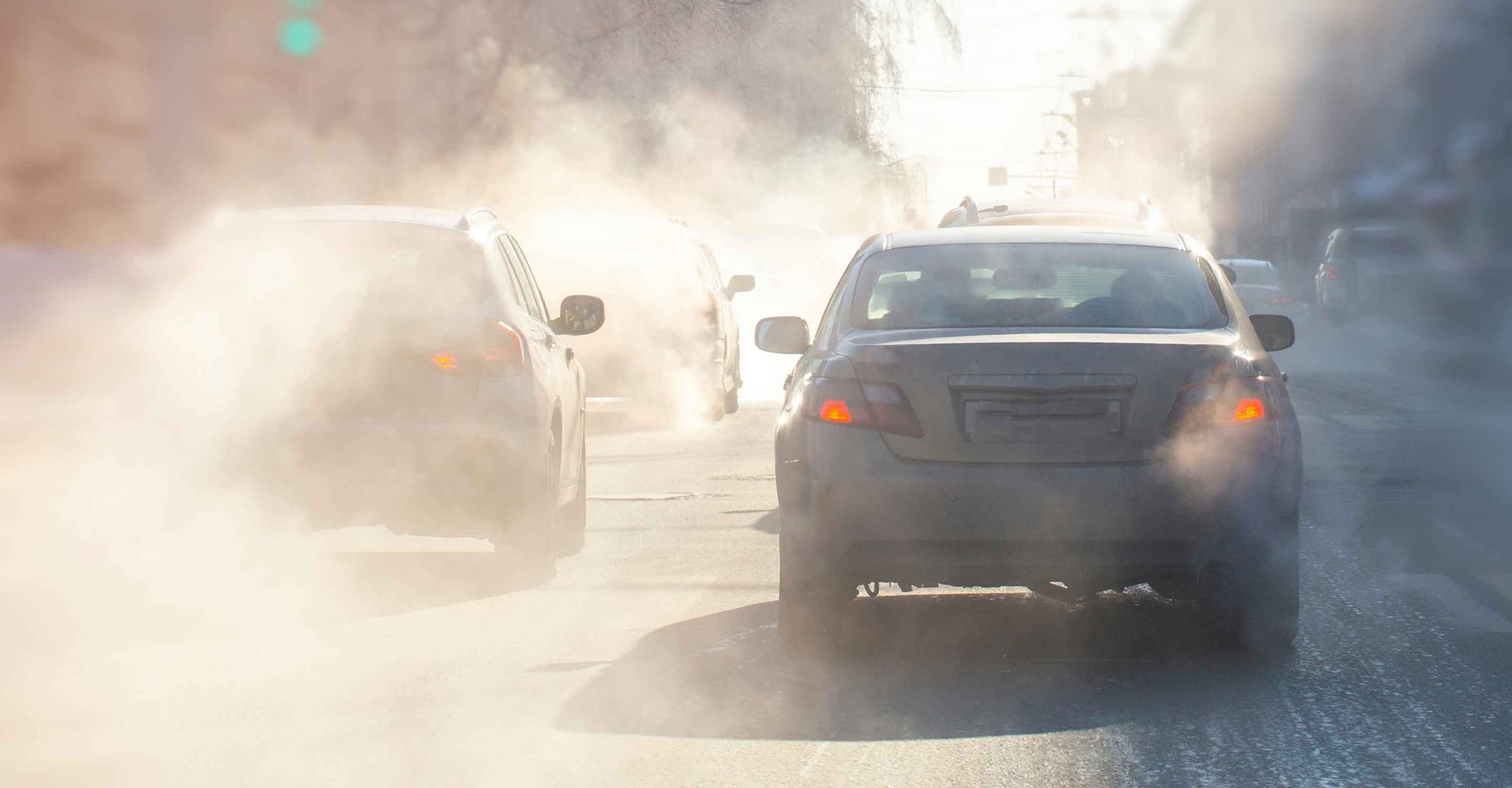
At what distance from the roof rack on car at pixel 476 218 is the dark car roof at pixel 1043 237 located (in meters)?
1.81

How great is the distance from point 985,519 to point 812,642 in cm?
84

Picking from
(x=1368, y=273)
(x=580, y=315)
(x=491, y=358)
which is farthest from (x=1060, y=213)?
(x=1368, y=273)

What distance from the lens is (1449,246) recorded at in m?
17.0

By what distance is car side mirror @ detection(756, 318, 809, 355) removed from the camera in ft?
26.9

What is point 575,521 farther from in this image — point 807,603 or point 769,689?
point 769,689

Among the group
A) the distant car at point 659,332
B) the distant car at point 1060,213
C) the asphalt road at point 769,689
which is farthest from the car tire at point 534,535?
the distant car at point 659,332

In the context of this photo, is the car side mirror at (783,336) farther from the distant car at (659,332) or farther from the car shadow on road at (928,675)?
the distant car at (659,332)

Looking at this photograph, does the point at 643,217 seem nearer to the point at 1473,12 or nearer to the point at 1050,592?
the point at 1473,12

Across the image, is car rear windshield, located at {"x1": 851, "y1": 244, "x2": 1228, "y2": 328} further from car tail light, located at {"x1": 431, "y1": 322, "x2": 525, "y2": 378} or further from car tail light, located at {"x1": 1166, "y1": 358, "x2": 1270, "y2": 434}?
car tail light, located at {"x1": 431, "y1": 322, "x2": 525, "y2": 378}

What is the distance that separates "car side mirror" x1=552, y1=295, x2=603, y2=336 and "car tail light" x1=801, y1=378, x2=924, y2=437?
3238 millimetres

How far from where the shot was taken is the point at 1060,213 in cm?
1295

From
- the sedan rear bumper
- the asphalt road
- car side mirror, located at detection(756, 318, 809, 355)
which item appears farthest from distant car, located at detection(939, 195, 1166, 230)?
the sedan rear bumper

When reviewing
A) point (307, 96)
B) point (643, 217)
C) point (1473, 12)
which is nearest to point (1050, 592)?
point (307, 96)

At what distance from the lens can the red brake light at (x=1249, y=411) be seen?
6.19 meters
